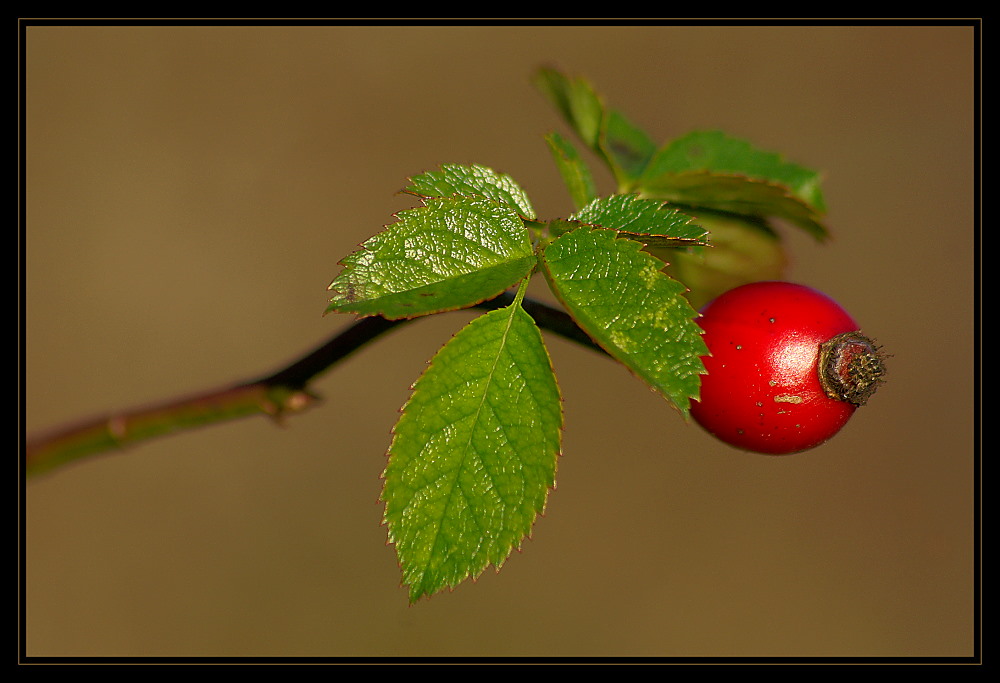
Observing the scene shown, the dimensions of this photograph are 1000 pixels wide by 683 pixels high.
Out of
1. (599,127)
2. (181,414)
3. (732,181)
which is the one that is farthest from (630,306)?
(181,414)

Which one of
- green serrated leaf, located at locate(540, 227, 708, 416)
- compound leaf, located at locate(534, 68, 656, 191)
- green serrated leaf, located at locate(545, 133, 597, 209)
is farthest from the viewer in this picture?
compound leaf, located at locate(534, 68, 656, 191)

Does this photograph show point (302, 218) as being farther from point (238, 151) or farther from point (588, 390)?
point (588, 390)

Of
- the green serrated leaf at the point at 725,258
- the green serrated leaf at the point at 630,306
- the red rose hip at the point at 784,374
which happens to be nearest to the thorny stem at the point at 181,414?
the green serrated leaf at the point at 630,306

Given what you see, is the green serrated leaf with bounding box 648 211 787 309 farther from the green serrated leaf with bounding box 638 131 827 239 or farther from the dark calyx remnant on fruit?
the dark calyx remnant on fruit

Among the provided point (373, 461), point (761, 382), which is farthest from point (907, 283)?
point (761, 382)

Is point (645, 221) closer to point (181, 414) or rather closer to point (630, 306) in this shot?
point (630, 306)

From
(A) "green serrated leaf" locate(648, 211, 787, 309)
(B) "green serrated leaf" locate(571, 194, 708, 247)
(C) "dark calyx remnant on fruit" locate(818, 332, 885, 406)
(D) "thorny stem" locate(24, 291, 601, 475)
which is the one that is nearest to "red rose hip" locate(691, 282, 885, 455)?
(C) "dark calyx remnant on fruit" locate(818, 332, 885, 406)
